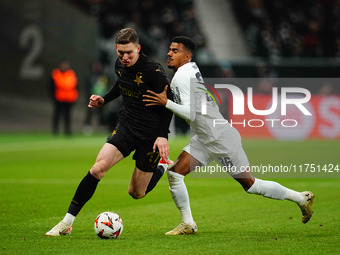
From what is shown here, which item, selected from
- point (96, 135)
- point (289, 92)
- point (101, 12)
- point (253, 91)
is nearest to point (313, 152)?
point (289, 92)

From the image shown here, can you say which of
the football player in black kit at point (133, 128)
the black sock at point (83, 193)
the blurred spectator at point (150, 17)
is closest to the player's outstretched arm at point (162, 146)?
the football player in black kit at point (133, 128)

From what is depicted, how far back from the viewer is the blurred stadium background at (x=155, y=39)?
77.6 ft

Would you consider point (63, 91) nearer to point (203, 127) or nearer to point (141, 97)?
point (141, 97)

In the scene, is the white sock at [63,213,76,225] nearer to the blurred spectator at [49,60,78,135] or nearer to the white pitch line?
the white pitch line

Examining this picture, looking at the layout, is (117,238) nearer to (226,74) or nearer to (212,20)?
(226,74)

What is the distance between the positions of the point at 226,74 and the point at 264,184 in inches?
641

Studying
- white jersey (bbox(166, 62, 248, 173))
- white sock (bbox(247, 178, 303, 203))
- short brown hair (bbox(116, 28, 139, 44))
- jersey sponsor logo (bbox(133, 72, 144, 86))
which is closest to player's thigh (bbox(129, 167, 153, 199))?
white jersey (bbox(166, 62, 248, 173))

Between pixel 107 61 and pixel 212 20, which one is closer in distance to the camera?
pixel 107 61

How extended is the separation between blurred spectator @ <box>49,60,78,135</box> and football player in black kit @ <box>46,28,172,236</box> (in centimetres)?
1564

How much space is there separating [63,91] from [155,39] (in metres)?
5.63

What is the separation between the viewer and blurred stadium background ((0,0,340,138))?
23656mm

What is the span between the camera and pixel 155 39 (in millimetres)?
27266

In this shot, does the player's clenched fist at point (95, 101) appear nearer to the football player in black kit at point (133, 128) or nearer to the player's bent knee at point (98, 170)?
the football player in black kit at point (133, 128)

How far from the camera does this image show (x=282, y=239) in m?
6.68
